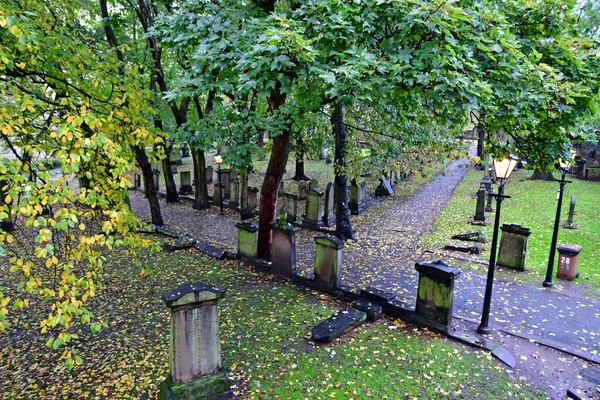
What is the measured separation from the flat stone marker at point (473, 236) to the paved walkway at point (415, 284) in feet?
4.67

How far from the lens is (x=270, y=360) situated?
5719 millimetres

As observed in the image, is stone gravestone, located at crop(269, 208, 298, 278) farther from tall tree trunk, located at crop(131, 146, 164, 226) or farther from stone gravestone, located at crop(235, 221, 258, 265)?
tall tree trunk, located at crop(131, 146, 164, 226)

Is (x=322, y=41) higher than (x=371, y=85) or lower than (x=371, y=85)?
higher

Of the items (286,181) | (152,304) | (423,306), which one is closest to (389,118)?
(423,306)

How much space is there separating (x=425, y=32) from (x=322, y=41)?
1.68 meters

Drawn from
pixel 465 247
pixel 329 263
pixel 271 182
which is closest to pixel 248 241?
pixel 271 182

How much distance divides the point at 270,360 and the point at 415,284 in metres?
4.59

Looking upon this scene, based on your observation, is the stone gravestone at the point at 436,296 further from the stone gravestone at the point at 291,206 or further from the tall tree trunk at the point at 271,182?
the stone gravestone at the point at 291,206

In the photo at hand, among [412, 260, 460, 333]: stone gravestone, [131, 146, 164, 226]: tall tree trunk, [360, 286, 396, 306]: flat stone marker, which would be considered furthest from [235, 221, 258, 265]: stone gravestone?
[412, 260, 460, 333]: stone gravestone

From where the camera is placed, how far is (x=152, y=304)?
7.93 meters

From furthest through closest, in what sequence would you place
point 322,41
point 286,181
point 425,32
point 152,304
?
1. point 286,181
2. point 152,304
3. point 322,41
4. point 425,32

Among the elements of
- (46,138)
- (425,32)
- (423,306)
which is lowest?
(423,306)

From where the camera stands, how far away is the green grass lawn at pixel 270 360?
510 centimetres

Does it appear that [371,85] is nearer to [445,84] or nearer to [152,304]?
[445,84]
